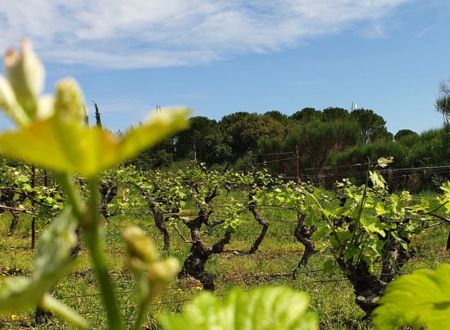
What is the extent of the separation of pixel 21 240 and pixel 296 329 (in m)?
11.0

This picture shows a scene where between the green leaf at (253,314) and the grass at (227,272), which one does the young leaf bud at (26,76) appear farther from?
the grass at (227,272)

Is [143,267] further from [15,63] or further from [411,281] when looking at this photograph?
[411,281]

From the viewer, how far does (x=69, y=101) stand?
11.4 inches

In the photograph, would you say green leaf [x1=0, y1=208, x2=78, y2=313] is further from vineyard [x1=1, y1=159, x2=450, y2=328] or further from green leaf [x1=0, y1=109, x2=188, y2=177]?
vineyard [x1=1, y1=159, x2=450, y2=328]

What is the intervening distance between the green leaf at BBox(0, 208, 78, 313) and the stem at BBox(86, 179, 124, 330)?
0.01m

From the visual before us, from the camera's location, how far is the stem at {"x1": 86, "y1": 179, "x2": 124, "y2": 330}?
0.28 metres

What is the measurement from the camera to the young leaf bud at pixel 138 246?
11.7 inches

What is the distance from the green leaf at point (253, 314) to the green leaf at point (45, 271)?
125 millimetres

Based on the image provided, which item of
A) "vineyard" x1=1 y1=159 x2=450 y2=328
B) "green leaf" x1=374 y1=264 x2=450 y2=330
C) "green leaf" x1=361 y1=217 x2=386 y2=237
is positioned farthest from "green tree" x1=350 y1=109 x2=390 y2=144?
"green leaf" x1=374 y1=264 x2=450 y2=330

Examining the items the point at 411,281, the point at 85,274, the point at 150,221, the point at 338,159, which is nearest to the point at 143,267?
the point at 411,281

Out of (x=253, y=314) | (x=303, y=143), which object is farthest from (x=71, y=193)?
(x=303, y=143)

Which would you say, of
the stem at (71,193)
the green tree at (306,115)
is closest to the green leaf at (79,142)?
the stem at (71,193)

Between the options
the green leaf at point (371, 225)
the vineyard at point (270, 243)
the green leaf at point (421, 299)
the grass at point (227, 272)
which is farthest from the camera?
the grass at point (227, 272)

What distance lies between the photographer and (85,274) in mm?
7930
